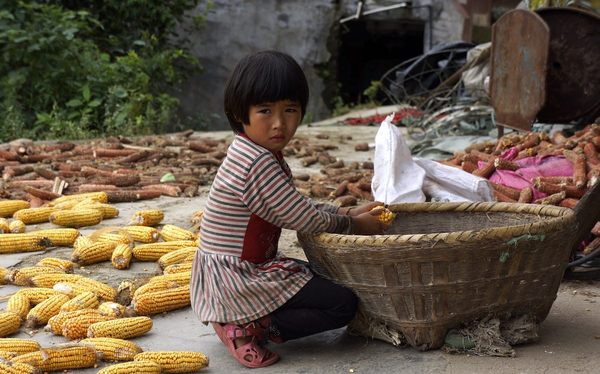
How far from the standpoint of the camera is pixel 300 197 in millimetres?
3027

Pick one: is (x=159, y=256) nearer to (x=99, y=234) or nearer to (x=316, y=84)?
(x=99, y=234)

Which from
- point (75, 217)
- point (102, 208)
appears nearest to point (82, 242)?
point (75, 217)

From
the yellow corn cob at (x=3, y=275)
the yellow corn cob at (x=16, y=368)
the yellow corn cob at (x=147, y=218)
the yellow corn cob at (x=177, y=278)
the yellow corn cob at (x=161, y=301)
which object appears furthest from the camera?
the yellow corn cob at (x=147, y=218)

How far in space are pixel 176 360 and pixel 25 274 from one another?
4.49 feet

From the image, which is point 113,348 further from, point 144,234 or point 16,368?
point 144,234

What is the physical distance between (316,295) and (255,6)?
1256cm

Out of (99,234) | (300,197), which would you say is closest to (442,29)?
(99,234)

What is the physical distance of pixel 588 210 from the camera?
375 centimetres

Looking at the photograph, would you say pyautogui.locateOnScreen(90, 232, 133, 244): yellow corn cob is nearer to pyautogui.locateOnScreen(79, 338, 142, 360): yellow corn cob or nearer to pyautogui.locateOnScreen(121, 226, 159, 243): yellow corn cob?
pyautogui.locateOnScreen(121, 226, 159, 243): yellow corn cob

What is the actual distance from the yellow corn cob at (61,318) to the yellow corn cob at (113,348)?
275 millimetres

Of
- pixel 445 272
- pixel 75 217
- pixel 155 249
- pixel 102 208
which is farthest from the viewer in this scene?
pixel 102 208

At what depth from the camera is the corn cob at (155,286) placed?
11.7ft

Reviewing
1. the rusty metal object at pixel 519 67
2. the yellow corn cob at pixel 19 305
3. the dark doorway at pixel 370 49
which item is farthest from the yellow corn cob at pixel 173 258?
the dark doorway at pixel 370 49

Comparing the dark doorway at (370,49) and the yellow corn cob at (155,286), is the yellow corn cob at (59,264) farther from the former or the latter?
the dark doorway at (370,49)
